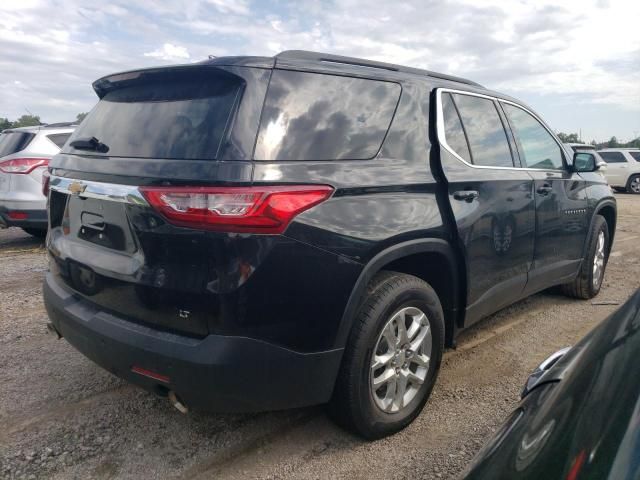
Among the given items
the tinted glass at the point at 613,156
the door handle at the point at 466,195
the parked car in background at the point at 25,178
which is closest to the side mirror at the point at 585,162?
the door handle at the point at 466,195

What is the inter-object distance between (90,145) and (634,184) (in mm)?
20549

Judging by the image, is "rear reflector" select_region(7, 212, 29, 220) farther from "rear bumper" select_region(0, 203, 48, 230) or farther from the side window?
the side window

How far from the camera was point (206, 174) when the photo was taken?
6.83 feet

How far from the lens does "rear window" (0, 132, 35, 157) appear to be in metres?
7.13

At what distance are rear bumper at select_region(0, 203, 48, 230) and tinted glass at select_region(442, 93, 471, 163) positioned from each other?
572cm

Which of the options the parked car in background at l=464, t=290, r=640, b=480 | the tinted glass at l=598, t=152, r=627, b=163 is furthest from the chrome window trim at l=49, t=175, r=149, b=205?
the tinted glass at l=598, t=152, r=627, b=163

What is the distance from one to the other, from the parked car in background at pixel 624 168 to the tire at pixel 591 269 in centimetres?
1579

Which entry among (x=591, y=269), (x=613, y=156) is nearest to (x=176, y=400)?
(x=591, y=269)

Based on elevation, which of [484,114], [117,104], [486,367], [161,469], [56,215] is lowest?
[161,469]

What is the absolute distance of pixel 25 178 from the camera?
6965 millimetres

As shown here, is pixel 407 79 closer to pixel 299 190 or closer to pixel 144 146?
pixel 299 190

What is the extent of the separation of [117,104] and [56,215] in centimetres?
69

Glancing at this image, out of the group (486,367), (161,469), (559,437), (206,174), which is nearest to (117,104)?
(206,174)

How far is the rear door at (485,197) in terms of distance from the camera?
3045 millimetres
